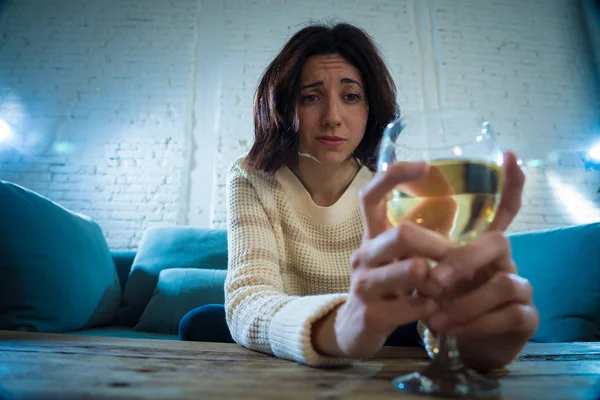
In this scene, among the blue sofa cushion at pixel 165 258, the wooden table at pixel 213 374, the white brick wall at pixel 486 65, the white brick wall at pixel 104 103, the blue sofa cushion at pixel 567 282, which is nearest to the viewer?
the wooden table at pixel 213 374

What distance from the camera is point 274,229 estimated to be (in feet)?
3.38

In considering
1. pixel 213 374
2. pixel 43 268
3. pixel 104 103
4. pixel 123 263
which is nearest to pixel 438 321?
pixel 213 374

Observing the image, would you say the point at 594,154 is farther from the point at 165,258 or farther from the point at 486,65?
the point at 165,258

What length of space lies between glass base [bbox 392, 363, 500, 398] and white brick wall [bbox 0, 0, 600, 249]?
110 inches

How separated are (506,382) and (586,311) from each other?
142 centimetres

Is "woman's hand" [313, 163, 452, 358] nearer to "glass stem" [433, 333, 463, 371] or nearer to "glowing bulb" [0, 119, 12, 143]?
"glass stem" [433, 333, 463, 371]

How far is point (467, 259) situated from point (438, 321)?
0.28 ft

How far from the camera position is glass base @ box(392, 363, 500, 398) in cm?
34

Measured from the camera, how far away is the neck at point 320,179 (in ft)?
3.92

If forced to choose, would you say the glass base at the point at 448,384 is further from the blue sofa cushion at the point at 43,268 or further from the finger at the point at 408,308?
the blue sofa cushion at the point at 43,268

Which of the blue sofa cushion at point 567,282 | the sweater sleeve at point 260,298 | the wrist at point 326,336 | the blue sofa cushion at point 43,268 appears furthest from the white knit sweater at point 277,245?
the blue sofa cushion at point 567,282

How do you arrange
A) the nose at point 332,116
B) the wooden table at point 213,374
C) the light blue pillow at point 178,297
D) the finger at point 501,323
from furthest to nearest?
the light blue pillow at point 178,297, the nose at point 332,116, the finger at point 501,323, the wooden table at point 213,374

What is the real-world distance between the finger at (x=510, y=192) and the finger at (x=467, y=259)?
0.35ft

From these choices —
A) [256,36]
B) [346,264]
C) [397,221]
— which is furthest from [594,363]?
[256,36]
